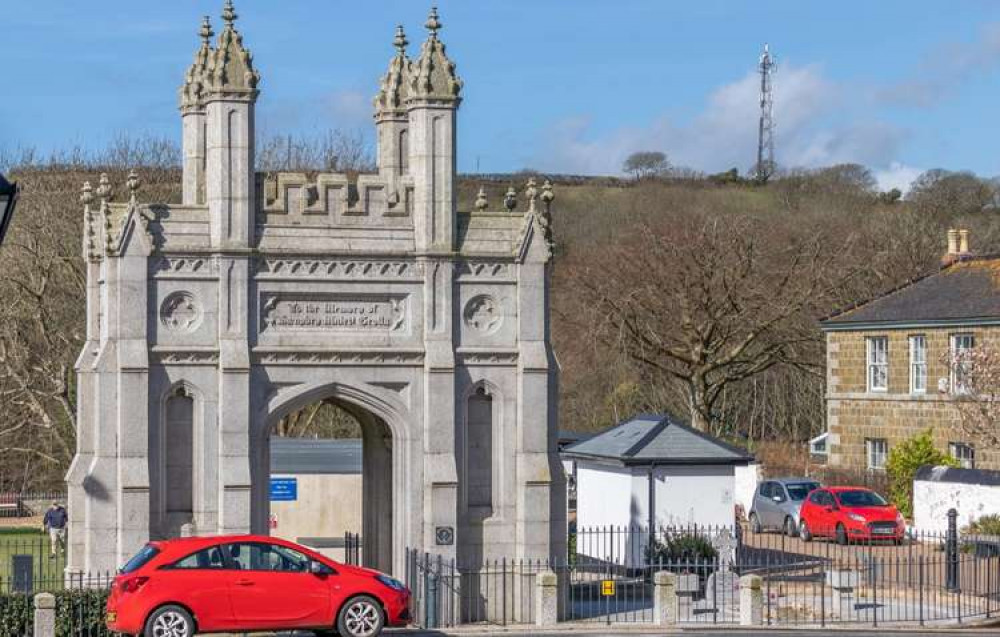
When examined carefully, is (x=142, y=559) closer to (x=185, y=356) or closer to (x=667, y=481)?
(x=185, y=356)

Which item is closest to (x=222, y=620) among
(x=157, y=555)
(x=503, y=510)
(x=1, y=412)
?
(x=157, y=555)

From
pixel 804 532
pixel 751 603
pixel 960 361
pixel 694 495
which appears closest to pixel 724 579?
pixel 751 603

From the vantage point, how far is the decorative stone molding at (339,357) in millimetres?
27875

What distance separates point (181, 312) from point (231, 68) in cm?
370

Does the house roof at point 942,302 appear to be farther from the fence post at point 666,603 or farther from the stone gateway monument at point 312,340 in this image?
the fence post at point 666,603

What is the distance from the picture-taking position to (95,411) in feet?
90.8

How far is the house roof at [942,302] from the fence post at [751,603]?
21.7 m

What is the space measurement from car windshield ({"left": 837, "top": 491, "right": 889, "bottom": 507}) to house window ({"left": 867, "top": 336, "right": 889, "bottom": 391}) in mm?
10008

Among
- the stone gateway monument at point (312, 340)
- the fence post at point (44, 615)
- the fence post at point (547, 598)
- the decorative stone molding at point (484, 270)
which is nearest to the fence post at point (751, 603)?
the fence post at point (547, 598)

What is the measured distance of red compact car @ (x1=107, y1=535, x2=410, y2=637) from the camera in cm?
2244

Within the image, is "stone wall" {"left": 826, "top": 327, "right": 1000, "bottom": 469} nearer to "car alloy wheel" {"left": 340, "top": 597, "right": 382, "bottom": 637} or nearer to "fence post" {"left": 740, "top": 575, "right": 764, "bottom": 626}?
"fence post" {"left": 740, "top": 575, "right": 764, "bottom": 626}

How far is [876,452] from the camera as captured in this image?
53.2 m

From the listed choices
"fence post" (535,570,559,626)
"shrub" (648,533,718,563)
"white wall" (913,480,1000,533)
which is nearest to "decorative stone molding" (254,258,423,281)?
"fence post" (535,570,559,626)

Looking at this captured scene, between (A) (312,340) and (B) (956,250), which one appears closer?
(A) (312,340)
